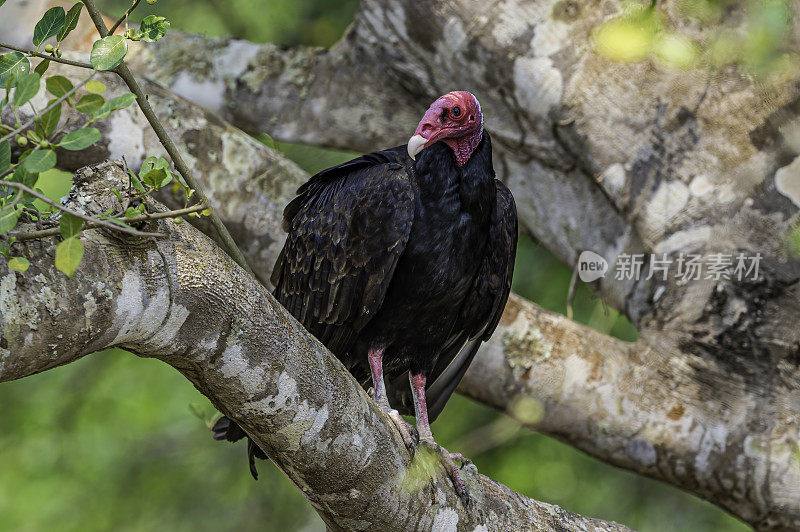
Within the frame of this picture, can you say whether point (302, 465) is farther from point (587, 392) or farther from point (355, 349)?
point (587, 392)

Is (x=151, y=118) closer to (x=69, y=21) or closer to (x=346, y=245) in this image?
(x=69, y=21)

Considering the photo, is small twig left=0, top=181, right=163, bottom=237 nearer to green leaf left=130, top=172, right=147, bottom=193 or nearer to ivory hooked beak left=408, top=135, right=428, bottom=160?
green leaf left=130, top=172, right=147, bottom=193

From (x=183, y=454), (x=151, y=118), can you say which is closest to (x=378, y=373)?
(x=151, y=118)

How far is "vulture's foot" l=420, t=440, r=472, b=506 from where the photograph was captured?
258cm

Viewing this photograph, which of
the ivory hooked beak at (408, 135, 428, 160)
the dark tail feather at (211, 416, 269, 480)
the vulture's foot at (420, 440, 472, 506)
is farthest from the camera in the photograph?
the dark tail feather at (211, 416, 269, 480)

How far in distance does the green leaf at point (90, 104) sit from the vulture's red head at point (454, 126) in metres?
1.53

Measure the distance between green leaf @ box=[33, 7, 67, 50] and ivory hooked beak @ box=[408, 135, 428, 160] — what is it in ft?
4.65

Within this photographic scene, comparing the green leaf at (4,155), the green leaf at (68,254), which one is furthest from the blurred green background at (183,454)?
Result: the green leaf at (68,254)

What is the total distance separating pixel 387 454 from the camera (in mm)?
2266

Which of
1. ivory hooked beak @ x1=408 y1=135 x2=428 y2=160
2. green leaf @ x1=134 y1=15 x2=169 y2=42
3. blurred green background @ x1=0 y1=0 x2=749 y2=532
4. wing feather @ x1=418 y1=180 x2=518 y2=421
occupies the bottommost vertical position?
blurred green background @ x1=0 y1=0 x2=749 y2=532

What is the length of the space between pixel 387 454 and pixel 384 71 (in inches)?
117

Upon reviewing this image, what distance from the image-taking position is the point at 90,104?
4.75ft

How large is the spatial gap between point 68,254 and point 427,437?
1937mm

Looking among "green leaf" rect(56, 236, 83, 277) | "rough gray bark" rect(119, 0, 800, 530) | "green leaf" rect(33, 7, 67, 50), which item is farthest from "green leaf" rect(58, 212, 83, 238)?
"rough gray bark" rect(119, 0, 800, 530)
